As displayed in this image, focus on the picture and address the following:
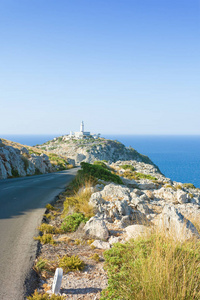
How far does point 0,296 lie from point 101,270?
95.1 inches

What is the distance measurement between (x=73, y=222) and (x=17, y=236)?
2.11m

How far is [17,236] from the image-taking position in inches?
317

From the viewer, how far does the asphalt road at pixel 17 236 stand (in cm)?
Answer: 532

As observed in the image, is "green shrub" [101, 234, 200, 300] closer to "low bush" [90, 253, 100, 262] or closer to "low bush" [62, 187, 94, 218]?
"low bush" [90, 253, 100, 262]

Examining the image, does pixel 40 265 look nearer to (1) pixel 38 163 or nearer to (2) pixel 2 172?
(2) pixel 2 172

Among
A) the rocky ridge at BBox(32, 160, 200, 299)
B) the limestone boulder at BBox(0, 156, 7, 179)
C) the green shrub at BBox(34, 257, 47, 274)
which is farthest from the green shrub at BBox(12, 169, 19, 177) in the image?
the green shrub at BBox(34, 257, 47, 274)

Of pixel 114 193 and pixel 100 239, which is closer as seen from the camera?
pixel 100 239

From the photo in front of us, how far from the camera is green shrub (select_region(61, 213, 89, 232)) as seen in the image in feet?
29.4

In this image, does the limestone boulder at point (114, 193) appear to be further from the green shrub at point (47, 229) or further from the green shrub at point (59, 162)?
the green shrub at point (59, 162)

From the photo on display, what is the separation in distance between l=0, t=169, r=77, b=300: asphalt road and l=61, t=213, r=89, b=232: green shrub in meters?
1.12

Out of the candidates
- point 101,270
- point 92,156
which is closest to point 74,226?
Answer: point 101,270

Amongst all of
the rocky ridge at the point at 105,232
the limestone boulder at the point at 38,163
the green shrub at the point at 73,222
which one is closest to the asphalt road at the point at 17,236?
the rocky ridge at the point at 105,232

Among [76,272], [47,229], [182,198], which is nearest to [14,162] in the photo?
[182,198]

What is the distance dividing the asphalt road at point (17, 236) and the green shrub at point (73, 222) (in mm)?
1117
